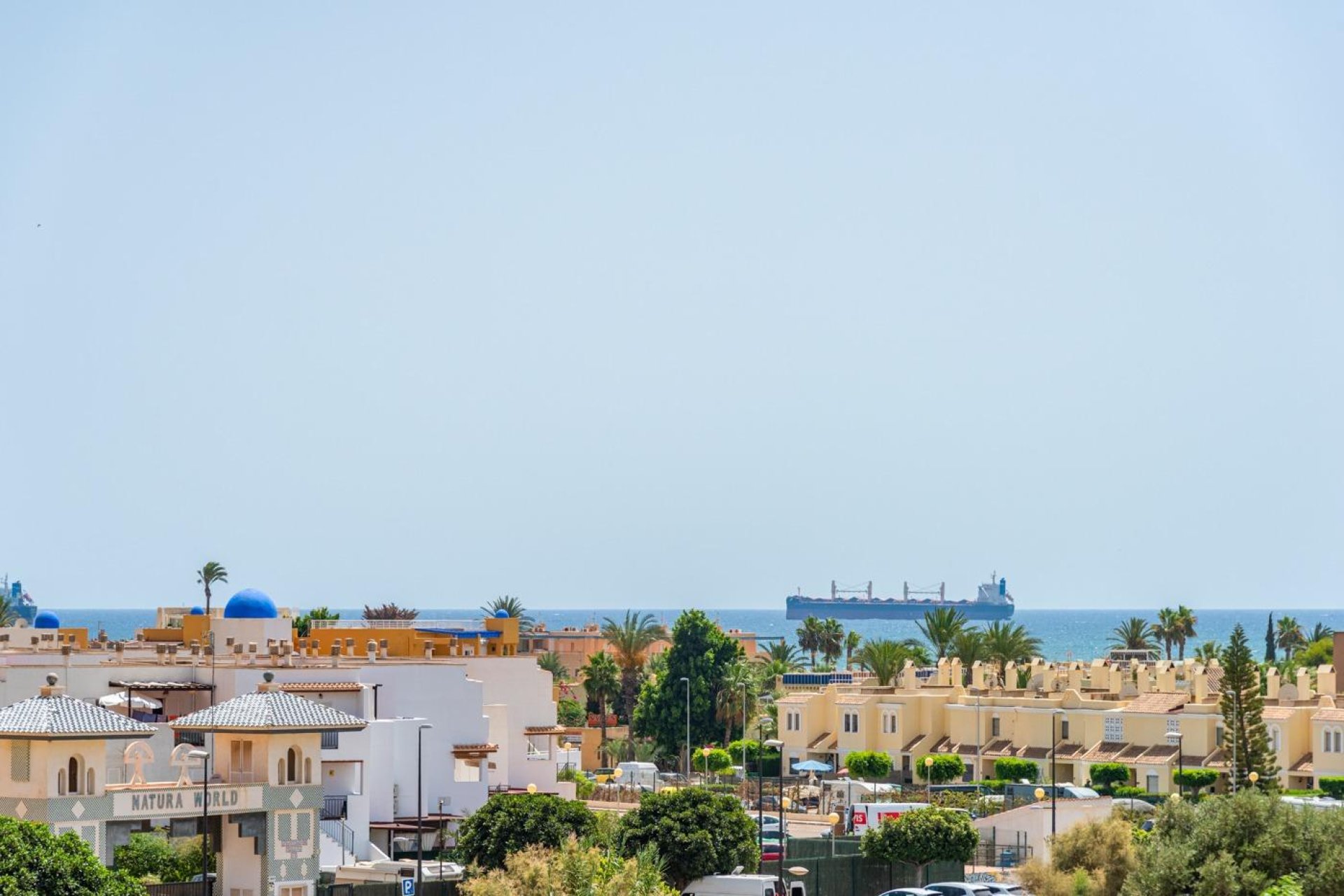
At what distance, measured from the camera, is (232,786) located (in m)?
38.1

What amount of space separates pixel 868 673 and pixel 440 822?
43644 millimetres

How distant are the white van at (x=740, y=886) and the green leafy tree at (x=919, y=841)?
5.70 meters

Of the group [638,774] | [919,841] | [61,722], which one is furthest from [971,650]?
[61,722]

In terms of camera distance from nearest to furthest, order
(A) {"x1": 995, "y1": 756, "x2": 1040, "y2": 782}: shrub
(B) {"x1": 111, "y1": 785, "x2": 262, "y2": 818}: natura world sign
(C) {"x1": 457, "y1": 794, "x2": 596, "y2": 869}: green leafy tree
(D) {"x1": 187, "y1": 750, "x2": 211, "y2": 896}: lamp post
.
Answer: (D) {"x1": 187, "y1": 750, "x2": 211, "y2": 896}: lamp post
(B) {"x1": 111, "y1": 785, "x2": 262, "y2": 818}: natura world sign
(C) {"x1": 457, "y1": 794, "x2": 596, "y2": 869}: green leafy tree
(A) {"x1": 995, "y1": 756, "x2": 1040, "y2": 782}: shrub

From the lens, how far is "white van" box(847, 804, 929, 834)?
189 ft

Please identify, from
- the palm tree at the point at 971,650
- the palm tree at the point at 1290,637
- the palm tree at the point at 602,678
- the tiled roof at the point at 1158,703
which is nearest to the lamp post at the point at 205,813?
the tiled roof at the point at 1158,703

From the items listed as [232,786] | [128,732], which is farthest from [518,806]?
[128,732]

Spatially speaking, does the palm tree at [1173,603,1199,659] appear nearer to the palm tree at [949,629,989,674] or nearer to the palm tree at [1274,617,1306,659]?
the palm tree at [1274,617,1306,659]

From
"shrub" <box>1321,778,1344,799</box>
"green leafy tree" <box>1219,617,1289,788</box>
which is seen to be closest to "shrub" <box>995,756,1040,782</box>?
"green leafy tree" <box>1219,617,1289,788</box>

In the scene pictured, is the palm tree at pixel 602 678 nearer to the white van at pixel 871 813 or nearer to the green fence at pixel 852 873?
the white van at pixel 871 813

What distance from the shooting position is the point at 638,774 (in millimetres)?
72312

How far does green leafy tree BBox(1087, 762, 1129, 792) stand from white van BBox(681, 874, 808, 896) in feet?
103

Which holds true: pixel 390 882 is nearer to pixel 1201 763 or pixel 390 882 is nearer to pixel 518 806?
pixel 518 806

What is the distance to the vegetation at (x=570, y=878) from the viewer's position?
31859 mm
